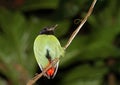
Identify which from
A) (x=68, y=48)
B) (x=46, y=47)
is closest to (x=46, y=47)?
(x=46, y=47)

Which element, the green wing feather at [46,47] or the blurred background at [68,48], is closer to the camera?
the green wing feather at [46,47]

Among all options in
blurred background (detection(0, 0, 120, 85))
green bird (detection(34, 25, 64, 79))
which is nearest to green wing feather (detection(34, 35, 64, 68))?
green bird (detection(34, 25, 64, 79))

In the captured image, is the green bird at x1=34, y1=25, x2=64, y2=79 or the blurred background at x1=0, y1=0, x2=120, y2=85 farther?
the blurred background at x1=0, y1=0, x2=120, y2=85

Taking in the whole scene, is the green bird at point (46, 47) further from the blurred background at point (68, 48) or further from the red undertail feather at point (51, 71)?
the blurred background at point (68, 48)

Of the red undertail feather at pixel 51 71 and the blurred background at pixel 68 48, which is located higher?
the red undertail feather at pixel 51 71

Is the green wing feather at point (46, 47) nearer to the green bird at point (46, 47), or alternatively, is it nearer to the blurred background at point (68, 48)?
the green bird at point (46, 47)

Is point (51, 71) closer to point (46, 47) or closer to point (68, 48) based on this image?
point (46, 47)

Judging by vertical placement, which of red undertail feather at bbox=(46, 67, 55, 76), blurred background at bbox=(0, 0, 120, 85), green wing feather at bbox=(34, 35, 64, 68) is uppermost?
green wing feather at bbox=(34, 35, 64, 68)

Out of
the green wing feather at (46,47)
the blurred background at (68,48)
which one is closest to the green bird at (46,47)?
the green wing feather at (46,47)

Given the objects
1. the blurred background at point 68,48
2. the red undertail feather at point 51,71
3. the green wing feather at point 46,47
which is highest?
the green wing feather at point 46,47

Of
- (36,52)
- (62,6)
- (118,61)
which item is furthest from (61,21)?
(36,52)

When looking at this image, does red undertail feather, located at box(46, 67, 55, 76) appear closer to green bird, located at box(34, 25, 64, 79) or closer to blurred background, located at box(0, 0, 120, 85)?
green bird, located at box(34, 25, 64, 79)

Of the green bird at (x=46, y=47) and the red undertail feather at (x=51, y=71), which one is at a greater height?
the green bird at (x=46, y=47)

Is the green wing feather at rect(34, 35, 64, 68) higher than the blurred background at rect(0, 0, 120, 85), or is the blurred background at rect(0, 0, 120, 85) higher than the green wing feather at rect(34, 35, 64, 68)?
the green wing feather at rect(34, 35, 64, 68)
